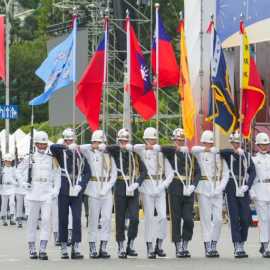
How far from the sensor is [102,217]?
20.6 m

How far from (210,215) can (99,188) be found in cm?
181

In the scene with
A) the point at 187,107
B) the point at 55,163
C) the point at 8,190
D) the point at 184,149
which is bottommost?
the point at 8,190

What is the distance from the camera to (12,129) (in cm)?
7519

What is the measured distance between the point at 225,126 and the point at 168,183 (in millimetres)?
2908

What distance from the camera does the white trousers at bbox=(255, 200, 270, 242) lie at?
20.8 metres

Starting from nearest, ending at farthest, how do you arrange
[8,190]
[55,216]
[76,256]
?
[76,256] → [55,216] → [8,190]

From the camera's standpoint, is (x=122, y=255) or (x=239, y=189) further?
(x=239, y=189)

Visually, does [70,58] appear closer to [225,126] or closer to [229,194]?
[225,126]

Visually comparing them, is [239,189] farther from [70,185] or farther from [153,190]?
[70,185]

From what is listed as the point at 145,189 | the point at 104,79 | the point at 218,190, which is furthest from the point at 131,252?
the point at 104,79

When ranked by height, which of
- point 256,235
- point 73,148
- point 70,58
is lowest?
point 256,235

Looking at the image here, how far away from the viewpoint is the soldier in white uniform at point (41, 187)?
20.6 metres

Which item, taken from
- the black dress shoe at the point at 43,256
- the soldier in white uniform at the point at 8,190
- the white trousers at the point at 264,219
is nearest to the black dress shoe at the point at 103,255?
the black dress shoe at the point at 43,256

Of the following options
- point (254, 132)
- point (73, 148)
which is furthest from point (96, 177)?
point (254, 132)
